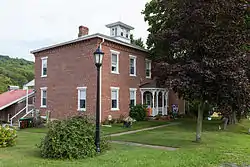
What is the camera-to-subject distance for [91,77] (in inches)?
753

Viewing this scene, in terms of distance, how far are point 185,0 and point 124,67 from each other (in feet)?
34.8

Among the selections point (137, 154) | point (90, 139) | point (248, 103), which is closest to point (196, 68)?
point (248, 103)

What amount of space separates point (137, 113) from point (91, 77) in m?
5.57

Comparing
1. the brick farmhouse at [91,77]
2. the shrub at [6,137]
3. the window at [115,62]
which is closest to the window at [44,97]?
the brick farmhouse at [91,77]

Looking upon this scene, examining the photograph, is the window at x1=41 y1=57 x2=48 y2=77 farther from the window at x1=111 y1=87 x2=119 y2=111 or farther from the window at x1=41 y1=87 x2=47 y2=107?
the window at x1=111 y1=87 x2=119 y2=111

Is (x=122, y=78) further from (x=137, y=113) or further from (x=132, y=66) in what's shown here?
(x=137, y=113)

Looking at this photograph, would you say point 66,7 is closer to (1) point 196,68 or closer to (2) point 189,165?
(1) point 196,68

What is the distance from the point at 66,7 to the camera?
53.3ft

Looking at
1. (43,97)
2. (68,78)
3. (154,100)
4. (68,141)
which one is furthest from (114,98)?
(68,141)

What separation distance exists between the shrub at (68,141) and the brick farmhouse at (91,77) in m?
8.43

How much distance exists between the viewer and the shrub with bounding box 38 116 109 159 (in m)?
8.09

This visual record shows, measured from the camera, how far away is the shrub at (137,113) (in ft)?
71.3

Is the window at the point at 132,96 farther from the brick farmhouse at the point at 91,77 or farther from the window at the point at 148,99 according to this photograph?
the window at the point at 148,99

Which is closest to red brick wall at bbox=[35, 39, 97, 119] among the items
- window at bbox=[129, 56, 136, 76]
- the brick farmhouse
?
the brick farmhouse
